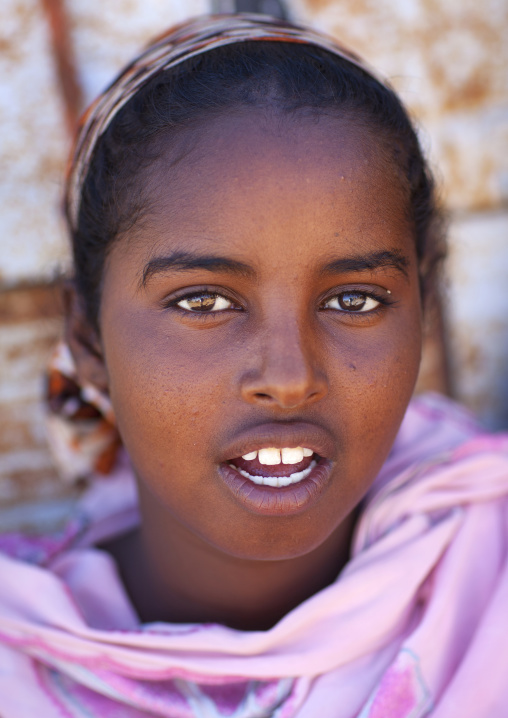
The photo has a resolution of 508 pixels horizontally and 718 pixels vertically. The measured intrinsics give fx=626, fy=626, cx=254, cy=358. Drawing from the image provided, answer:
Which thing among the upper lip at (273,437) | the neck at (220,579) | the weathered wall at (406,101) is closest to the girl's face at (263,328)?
the upper lip at (273,437)

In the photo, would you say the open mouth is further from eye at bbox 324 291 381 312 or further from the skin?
eye at bbox 324 291 381 312

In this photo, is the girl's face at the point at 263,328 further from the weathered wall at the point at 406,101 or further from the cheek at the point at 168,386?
the weathered wall at the point at 406,101

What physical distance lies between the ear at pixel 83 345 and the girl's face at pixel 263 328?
0.24m

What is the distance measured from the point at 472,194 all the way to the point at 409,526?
1.06 m

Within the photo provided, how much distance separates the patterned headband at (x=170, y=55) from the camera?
3.92 ft

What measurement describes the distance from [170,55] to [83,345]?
24.5 inches

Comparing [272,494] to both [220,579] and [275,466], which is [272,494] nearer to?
[275,466]

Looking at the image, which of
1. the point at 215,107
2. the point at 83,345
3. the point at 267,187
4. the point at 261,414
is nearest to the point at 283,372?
the point at 261,414

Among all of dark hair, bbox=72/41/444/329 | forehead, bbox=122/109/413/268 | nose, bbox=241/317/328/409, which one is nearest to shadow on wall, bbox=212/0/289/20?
dark hair, bbox=72/41/444/329

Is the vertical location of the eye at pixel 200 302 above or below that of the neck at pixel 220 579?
above

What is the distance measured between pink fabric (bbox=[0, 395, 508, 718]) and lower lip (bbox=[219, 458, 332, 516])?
267 mm

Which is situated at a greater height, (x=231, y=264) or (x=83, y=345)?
(x=231, y=264)

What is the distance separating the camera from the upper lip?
978mm

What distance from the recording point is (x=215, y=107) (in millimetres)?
1053
